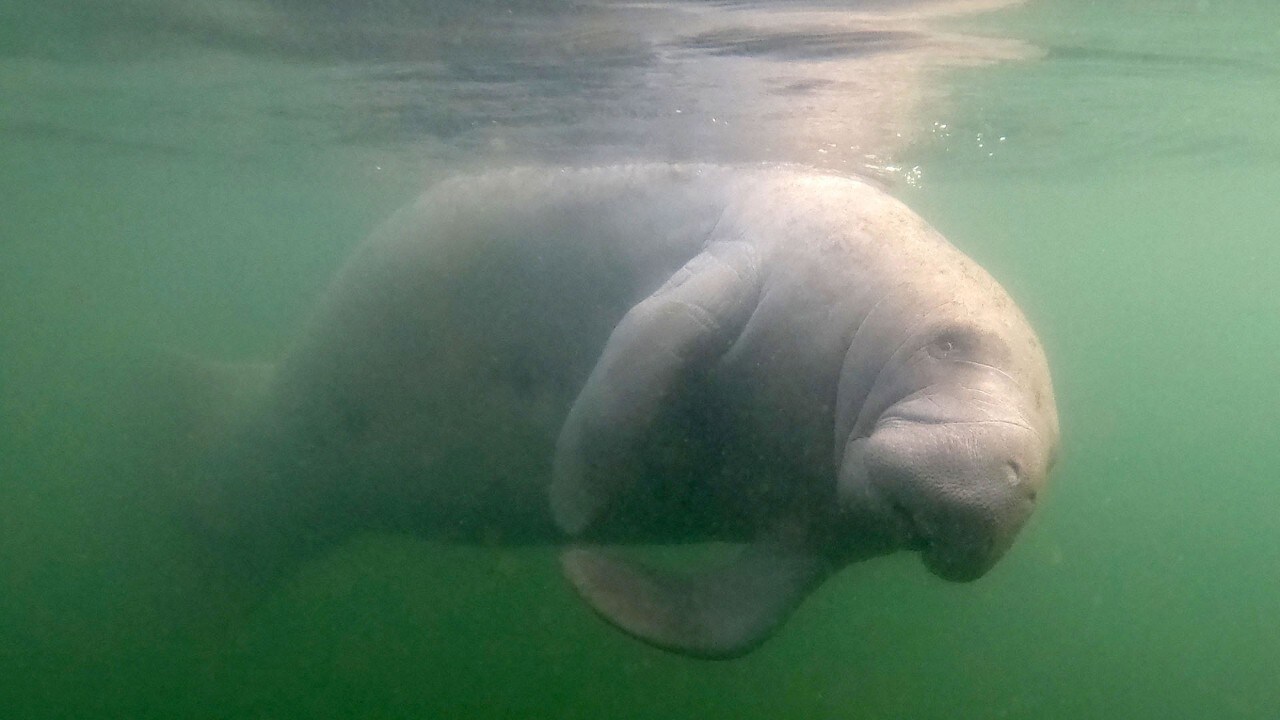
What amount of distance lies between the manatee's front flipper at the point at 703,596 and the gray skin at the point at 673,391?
12mm

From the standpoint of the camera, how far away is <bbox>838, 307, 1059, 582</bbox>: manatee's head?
296 cm

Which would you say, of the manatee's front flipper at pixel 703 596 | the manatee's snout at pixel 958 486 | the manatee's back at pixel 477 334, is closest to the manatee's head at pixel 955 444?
the manatee's snout at pixel 958 486

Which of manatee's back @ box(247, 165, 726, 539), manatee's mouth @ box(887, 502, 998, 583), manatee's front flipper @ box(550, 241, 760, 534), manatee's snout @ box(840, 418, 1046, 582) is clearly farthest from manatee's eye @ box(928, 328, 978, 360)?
manatee's back @ box(247, 165, 726, 539)

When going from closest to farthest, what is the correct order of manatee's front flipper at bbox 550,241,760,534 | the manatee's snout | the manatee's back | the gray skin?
the manatee's snout, the gray skin, manatee's front flipper at bbox 550,241,760,534, the manatee's back

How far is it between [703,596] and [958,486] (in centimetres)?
154

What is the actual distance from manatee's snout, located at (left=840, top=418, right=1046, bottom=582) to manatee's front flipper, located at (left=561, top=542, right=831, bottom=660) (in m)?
1.09

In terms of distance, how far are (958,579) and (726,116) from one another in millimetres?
7665

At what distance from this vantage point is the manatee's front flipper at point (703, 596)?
3.92m

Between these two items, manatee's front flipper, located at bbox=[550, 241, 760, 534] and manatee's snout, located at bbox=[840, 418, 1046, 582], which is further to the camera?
manatee's front flipper, located at bbox=[550, 241, 760, 534]

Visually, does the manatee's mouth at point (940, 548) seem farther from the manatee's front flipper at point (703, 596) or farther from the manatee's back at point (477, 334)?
the manatee's back at point (477, 334)

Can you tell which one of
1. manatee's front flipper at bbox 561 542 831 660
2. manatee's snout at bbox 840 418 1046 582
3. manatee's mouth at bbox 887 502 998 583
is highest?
manatee's snout at bbox 840 418 1046 582

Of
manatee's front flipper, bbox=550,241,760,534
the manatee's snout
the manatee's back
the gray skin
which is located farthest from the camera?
the manatee's back

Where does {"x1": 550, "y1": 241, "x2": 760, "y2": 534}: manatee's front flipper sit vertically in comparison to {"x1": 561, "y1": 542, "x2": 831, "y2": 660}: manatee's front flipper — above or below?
above

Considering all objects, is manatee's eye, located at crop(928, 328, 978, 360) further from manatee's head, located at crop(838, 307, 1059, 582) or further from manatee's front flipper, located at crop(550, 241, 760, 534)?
manatee's front flipper, located at crop(550, 241, 760, 534)
